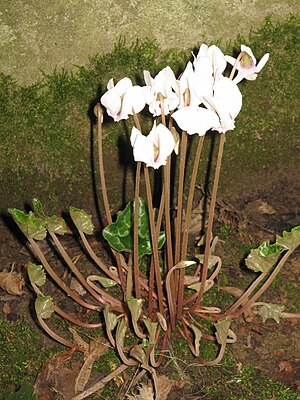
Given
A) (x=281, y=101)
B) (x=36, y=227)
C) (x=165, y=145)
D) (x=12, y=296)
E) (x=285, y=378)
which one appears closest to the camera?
(x=165, y=145)

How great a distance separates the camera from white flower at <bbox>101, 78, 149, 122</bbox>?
2.15 metres

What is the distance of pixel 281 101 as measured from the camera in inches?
116

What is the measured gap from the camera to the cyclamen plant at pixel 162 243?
81.7 inches

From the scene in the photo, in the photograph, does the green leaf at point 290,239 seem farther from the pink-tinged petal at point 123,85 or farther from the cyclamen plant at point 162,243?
the pink-tinged petal at point 123,85

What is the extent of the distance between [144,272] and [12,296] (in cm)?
47

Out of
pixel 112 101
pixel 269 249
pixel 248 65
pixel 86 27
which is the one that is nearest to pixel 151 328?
pixel 269 249

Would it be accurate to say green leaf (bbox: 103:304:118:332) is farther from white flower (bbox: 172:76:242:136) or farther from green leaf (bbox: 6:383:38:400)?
white flower (bbox: 172:76:242:136)

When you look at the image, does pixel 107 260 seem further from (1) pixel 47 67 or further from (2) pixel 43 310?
(1) pixel 47 67

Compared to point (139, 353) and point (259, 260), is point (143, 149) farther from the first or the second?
point (139, 353)

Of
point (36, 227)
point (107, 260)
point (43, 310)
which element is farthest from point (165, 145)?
point (107, 260)

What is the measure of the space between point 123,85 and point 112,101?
60 millimetres

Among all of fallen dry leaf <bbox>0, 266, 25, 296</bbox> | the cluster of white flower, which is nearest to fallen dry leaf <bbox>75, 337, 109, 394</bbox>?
fallen dry leaf <bbox>0, 266, 25, 296</bbox>

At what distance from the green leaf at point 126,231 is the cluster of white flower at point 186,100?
0.44 m

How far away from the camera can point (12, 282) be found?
2762mm
